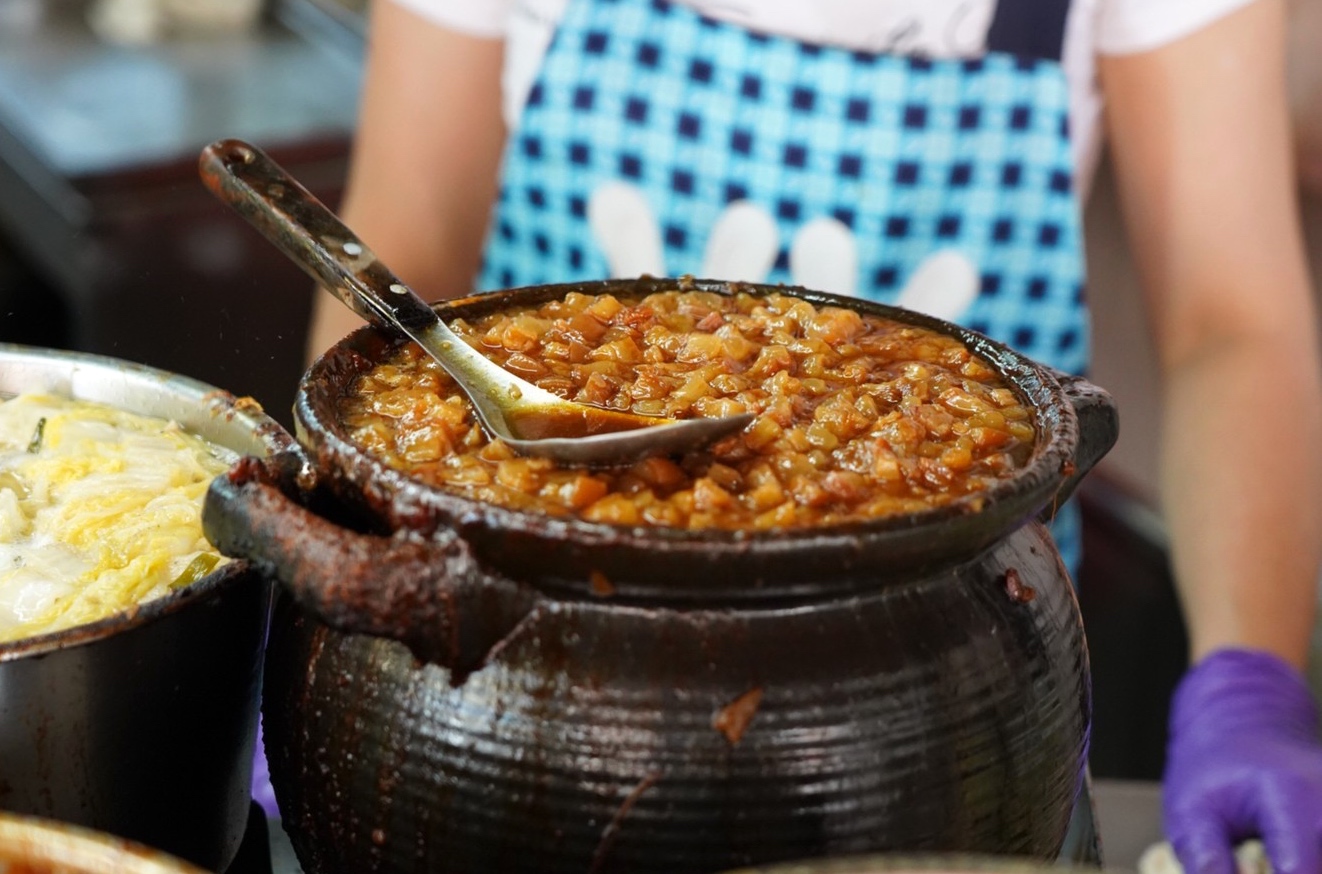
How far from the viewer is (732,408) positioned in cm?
111

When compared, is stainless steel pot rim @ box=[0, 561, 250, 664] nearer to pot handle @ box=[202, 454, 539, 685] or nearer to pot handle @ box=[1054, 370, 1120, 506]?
pot handle @ box=[202, 454, 539, 685]

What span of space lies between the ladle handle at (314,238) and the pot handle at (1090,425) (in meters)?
0.58

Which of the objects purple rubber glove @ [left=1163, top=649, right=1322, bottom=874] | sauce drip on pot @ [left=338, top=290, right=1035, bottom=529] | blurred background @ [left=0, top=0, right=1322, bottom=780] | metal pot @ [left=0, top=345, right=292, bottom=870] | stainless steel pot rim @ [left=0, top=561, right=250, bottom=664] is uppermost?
sauce drip on pot @ [left=338, top=290, right=1035, bottom=529]

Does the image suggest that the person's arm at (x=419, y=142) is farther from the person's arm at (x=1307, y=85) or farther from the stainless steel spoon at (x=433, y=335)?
the person's arm at (x=1307, y=85)

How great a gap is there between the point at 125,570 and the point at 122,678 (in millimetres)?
162

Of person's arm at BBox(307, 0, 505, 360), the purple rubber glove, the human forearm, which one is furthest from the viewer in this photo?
person's arm at BBox(307, 0, 505, 360)

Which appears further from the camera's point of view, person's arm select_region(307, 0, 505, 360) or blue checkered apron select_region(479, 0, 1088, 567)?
person's arm select_region(307, 0, 505, 360)

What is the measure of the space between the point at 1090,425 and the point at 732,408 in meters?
0.34

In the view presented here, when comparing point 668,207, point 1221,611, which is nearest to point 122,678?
point 668,207

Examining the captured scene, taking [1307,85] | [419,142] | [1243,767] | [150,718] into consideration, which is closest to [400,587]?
[150,718]

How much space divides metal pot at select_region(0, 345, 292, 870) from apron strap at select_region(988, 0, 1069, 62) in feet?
6.19

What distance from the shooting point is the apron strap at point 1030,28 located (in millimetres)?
2482

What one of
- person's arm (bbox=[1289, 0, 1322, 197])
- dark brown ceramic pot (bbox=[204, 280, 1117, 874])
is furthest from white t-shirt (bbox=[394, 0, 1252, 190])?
dark brown ceramic pot (bbox=[204, 280, 1117, 874])

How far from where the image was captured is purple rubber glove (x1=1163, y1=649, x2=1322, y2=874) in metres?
1.86
